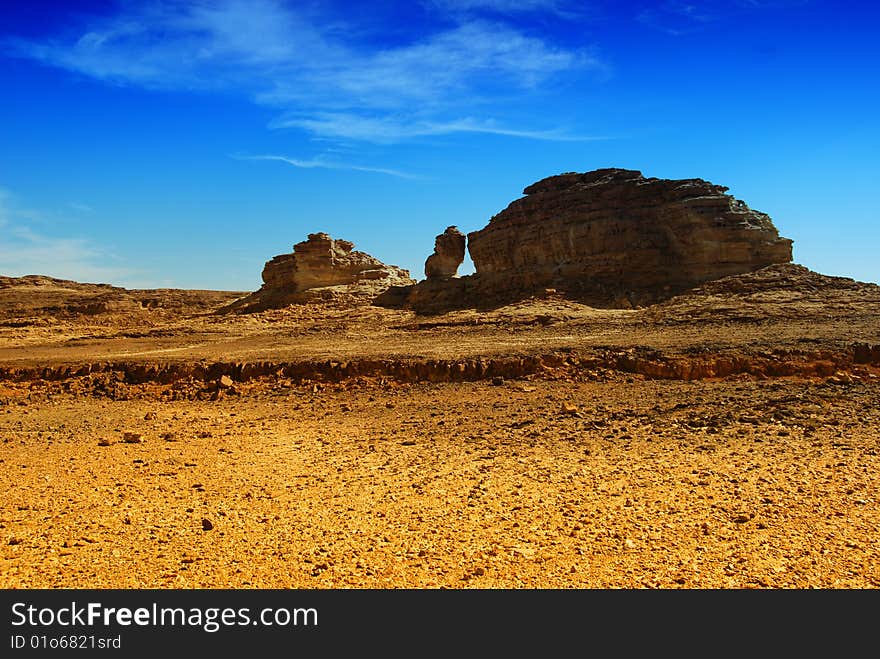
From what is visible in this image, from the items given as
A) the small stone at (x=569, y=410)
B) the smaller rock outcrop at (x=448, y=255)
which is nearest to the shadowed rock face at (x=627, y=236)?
the smaller rock outcrop at (x=448, y=255)

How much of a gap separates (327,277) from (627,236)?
1866 centimetres

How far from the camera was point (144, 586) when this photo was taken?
4598 millimetres

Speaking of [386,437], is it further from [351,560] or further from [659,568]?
[659,568]

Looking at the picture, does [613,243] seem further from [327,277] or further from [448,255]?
[327,277]

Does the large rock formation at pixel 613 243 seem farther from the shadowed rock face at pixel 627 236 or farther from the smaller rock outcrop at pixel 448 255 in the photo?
the smaller rock outcrop at pixel 448 255

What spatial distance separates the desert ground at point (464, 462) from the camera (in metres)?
5.05

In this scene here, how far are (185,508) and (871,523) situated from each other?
6735 mm

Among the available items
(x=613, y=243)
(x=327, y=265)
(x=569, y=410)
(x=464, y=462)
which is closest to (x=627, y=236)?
(x=613, y=243)

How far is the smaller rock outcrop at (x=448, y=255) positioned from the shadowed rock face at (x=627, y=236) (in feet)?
12.6

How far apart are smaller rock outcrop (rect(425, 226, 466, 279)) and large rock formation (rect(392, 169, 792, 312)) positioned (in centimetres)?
352

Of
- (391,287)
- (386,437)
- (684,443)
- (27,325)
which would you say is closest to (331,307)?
(391,287)

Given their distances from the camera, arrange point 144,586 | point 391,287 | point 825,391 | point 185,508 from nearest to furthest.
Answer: point 144,586, point 185,508, point 825,391, point 391,287

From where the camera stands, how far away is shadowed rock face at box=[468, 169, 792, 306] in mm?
28062

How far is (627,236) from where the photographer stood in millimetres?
30531
